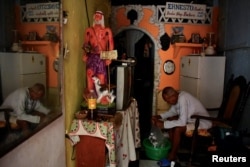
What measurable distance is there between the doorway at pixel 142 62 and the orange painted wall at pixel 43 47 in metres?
3.01

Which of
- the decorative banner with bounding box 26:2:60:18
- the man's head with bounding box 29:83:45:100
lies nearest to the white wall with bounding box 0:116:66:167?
the man's head with bounding box 29:83:45:100

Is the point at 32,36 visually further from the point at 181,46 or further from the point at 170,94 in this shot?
the point at 181,46

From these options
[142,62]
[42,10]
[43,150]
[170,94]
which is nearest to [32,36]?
[42,10]

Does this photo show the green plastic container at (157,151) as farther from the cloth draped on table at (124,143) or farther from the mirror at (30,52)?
the mirror at (30,52)

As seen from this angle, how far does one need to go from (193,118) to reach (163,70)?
5.17 ft

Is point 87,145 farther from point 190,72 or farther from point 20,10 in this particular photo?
point 190,72

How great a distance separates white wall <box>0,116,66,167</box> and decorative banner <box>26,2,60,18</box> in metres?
0.72

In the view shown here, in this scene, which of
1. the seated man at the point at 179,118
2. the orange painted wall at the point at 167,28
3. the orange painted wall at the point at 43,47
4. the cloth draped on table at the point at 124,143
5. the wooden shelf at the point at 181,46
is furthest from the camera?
the orange painted wall at the point at 167,28

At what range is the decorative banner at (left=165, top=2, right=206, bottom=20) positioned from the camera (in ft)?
14.0

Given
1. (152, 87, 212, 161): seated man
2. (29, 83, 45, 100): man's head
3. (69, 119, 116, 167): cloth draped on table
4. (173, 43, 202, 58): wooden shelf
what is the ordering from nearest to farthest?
(29, 83, 45, 100): man's head, (69, 119, 116, 167): cloth draped on table, (152, 87, 212, 161): seated man, (173, 43, 202, 58): wooden shelf

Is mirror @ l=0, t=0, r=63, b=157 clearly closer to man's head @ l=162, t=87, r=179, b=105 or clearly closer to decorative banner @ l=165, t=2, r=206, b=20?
man's head @ l=162, t=87, r=179, b=105

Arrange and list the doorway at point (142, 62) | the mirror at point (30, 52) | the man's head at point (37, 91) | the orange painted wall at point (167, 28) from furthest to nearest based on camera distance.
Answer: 1. the doorway at point (142, 62)
2. the orange painted wall at point (167, 28)
3. the man's head at point (37, 91)
4. the mirror at point (30, 52)

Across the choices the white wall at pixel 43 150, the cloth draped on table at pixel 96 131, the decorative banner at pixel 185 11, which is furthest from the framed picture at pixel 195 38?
the white wall at pixel 43 150

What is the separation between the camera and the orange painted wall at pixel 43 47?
1215 mm
